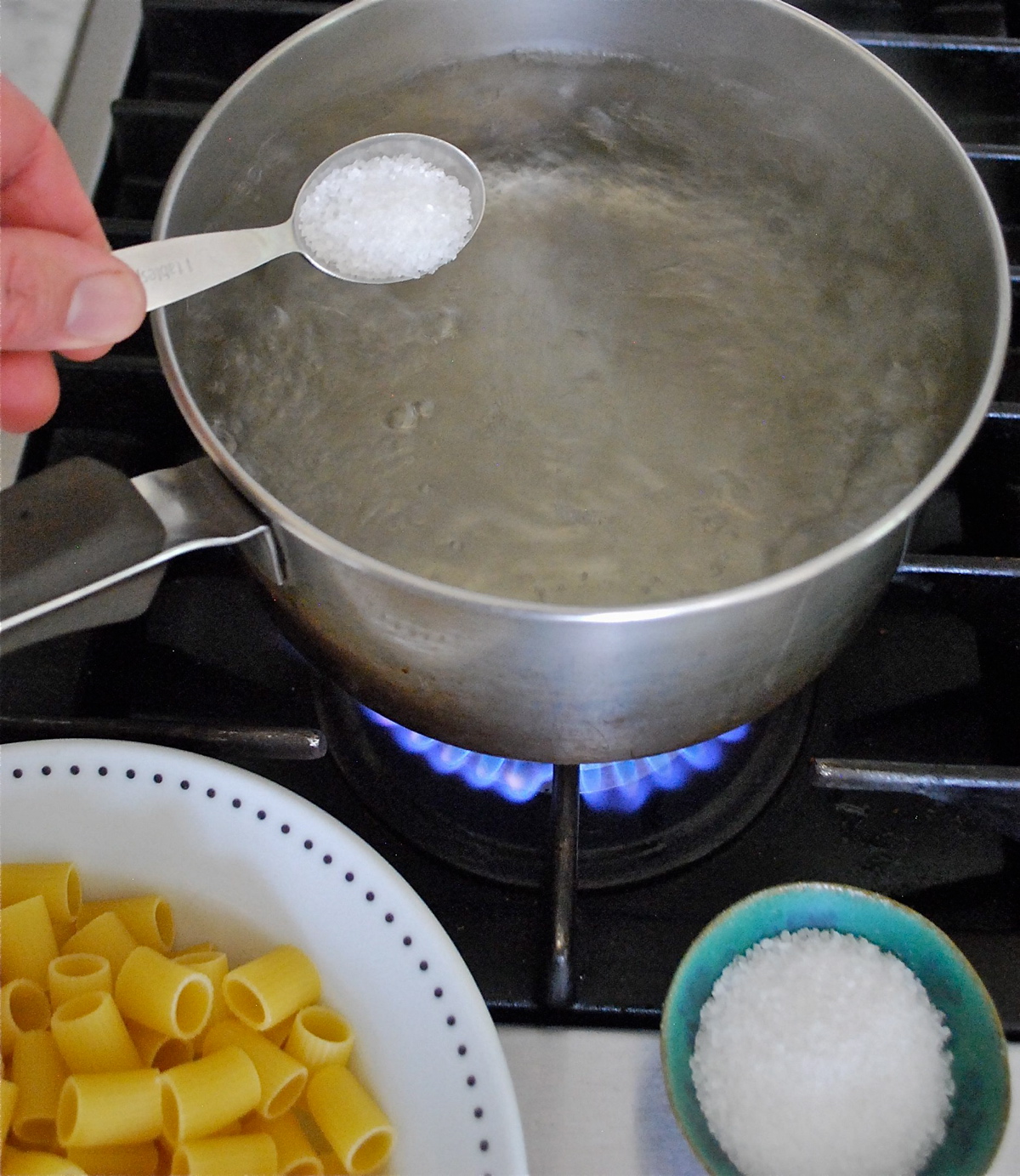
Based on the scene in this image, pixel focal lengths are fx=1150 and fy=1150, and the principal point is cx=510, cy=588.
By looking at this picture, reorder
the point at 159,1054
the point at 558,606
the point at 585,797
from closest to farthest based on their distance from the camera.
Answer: the point at 558,606, the point at 159,1054, the point at 585,797

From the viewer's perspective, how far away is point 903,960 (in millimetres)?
568

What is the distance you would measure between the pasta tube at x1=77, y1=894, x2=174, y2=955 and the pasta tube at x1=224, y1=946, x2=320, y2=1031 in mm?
48

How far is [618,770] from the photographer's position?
68 cm

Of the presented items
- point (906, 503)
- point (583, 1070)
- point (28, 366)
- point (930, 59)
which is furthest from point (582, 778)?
point (930, 59)

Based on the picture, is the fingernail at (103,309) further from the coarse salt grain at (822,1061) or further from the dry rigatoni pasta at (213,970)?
the coarse salt grain at (822,1061)

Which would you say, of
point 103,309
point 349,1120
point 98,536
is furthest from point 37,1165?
point 103,309

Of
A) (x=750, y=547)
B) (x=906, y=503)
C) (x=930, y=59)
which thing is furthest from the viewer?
(x=930, y=59)

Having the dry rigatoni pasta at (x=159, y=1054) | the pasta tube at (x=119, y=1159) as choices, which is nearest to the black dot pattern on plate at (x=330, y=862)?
the dry rigatoni pasta at (x=159, y=1054)

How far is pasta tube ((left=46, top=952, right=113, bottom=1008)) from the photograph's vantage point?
543 millimetres

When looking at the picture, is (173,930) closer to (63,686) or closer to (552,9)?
(63,686)

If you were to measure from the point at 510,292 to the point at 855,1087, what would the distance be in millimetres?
499

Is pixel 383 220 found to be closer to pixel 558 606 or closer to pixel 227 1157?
pixel 558 606

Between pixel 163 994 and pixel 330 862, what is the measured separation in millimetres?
98

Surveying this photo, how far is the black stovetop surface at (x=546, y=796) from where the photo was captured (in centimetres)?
63
